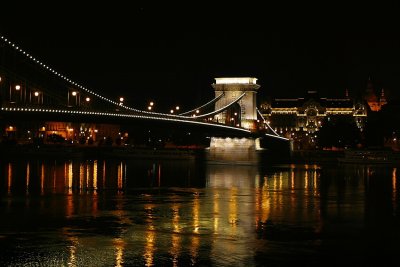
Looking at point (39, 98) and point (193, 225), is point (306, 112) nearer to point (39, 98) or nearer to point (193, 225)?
point (39, 98)

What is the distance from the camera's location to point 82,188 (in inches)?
983

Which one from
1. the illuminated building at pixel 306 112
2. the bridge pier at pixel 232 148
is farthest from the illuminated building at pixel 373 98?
the bridge pier at pixel 232 148

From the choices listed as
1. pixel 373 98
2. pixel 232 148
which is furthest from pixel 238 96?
pixel 373 98


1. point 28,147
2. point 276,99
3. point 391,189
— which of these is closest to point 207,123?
point 28,147

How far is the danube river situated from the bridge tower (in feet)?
145

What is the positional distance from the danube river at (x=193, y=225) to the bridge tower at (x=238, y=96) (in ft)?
145

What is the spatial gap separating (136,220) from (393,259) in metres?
5.78

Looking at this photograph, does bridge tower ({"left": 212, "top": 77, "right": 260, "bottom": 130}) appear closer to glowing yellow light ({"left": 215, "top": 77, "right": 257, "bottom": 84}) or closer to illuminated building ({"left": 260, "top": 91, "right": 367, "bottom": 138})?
glowing yellow light ({"left": 215, "top": 77, "right": 257, "bottom": 84})

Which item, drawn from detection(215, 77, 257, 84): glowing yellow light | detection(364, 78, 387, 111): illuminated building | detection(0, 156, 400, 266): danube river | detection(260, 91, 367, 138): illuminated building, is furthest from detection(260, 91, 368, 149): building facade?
detection(0, 156, 400, 266): danube river

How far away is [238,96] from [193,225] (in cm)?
5677

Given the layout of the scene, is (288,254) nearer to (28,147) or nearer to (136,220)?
(136,220)

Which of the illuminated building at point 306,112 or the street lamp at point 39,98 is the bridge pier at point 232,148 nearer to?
the street lamp at point 39,98

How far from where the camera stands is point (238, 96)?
237ft

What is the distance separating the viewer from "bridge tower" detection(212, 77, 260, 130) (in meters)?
71.8
